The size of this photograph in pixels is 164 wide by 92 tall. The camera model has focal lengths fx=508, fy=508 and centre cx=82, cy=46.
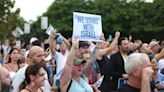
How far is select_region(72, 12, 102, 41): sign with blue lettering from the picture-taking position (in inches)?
381

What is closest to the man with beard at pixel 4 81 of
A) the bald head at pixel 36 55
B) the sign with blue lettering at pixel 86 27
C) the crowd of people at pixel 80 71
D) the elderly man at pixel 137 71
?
the crowd of people at pixel 80 71

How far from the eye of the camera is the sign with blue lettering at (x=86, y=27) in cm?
969

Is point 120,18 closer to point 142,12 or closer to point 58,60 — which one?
point 142,12

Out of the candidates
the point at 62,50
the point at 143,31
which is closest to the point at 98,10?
the point at 143,31

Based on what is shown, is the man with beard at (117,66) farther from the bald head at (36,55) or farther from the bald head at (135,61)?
the bald head at (135,61)

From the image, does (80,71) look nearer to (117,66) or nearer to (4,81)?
(4,81)

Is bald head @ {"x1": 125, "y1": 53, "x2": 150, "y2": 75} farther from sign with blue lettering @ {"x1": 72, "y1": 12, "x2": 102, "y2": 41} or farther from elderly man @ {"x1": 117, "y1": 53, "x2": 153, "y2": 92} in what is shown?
sign with blue lettering @ {"x1": 72, "y1": 12, "x2": 102, "y2": 41}

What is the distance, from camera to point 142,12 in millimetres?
49812

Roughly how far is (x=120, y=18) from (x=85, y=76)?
144ft

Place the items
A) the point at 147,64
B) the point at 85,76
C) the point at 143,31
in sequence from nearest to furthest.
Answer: the point at 147,64, the point at 85,76, the point at 143,31

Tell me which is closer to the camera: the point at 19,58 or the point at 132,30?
the point at 19,58

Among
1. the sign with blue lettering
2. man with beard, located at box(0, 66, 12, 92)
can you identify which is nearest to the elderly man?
man with beard, located at box(0, 66, 12, 92)

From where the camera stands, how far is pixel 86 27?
9.92 m

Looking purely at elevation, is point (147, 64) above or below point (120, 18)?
above
